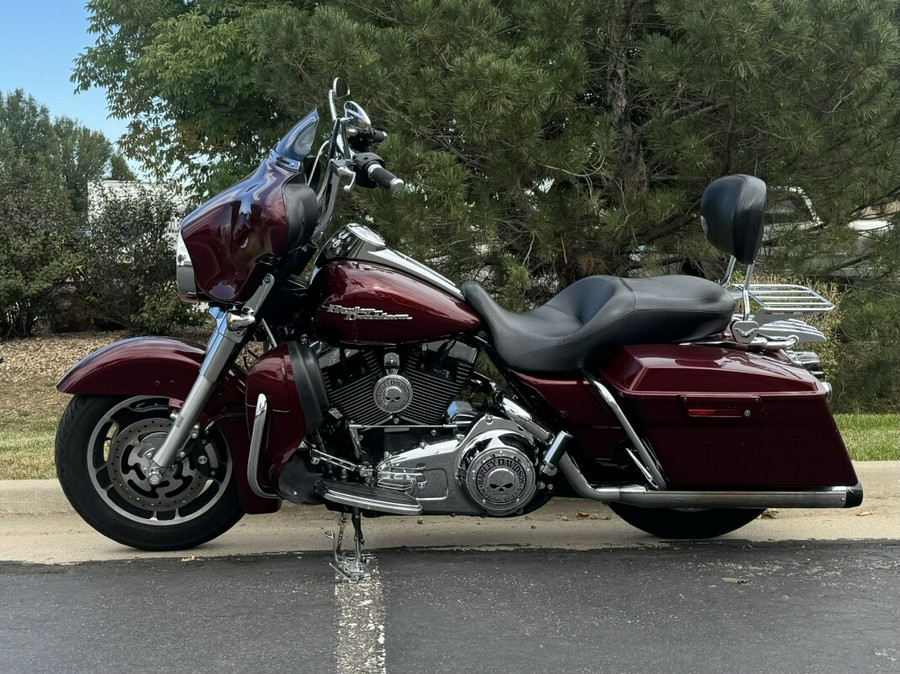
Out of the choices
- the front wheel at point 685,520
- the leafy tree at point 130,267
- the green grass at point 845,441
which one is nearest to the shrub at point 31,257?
the leafy tree at point 130,267

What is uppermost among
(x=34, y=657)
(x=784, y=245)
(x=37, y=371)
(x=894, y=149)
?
(x=894, y=149)

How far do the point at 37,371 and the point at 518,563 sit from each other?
9.48m

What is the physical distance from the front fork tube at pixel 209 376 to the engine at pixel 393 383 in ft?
1.11

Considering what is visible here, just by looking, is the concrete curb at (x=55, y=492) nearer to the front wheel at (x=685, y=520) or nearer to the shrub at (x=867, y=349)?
the front wheel at (x=685, y=520)

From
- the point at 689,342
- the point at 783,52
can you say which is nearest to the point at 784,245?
the point at 783,52

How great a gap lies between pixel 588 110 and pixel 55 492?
508 cm

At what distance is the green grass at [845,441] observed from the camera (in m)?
5.79

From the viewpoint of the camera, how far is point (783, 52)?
6957mm

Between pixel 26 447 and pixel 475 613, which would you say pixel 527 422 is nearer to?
pixel 475 613

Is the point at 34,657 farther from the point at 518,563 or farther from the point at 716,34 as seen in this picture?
the point at 716,34

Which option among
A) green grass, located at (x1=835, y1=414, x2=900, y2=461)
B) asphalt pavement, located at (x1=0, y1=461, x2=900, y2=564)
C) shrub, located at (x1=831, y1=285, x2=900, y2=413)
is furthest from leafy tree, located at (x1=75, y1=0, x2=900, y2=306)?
asphalt pavement, located at (x1=0, y1=461, x2=900, y2=564)

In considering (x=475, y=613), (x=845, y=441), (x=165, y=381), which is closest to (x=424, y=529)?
(x=475, y=613)

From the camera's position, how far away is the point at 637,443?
156 inches

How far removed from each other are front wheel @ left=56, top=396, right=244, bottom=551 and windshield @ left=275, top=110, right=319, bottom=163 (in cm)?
110
